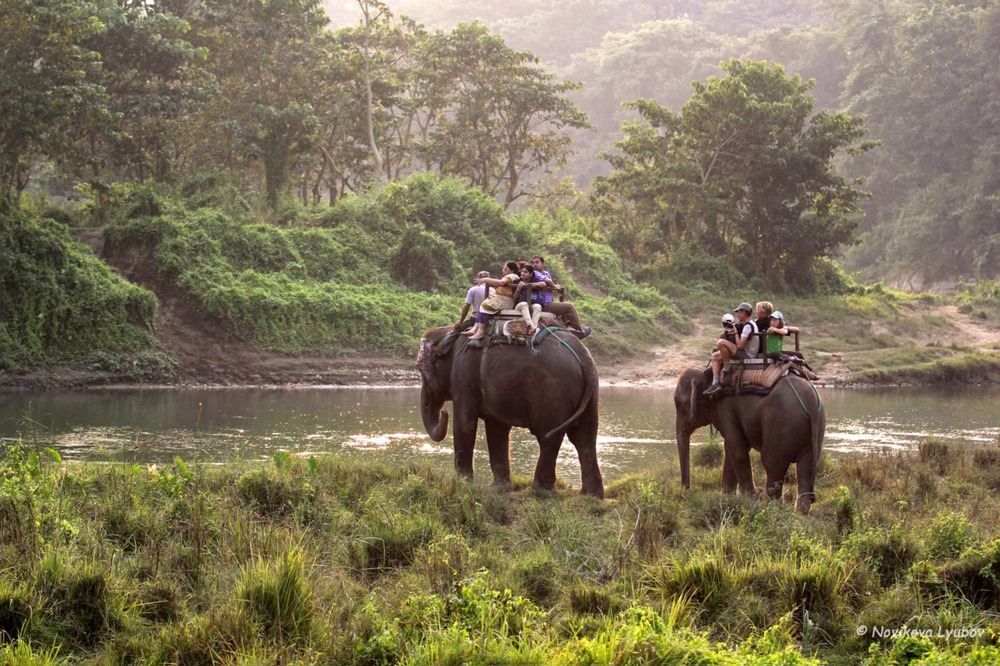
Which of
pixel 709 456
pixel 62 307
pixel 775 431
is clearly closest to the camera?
pixel 775 431

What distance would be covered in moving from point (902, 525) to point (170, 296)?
19.2 m

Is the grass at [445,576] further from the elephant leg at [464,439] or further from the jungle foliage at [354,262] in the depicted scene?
the jungle foliage at [354,262]

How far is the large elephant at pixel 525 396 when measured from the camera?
9.21 meters

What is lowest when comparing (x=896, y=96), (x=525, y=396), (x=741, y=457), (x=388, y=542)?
(x=388, y=542)

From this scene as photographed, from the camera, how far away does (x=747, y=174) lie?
112ft

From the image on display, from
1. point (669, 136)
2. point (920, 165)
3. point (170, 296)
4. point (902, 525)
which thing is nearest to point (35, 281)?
point (170, 296)

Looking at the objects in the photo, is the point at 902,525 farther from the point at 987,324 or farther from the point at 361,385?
the point at 987,324

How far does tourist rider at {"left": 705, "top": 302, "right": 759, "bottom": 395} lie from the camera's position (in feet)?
Result: 30.2

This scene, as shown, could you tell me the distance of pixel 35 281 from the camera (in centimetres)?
2091

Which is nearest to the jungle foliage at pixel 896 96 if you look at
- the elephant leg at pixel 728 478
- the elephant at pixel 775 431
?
the elephant leg at pixel 728 478

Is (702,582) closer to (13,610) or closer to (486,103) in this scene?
(13,610)

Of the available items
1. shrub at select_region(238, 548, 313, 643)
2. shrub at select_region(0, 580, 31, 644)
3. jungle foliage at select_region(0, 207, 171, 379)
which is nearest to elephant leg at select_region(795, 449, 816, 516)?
shrub at select_region(238, 548, 313, 643)

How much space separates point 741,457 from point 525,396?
2046mm

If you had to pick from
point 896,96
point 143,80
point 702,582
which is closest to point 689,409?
point 702,582
